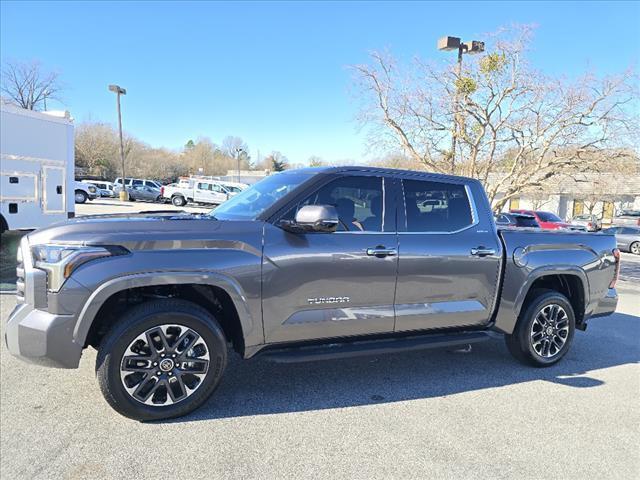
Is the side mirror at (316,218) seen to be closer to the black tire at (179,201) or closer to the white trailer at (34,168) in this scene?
the white trailer at (34,168)

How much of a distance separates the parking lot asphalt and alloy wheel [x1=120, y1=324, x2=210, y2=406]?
8.3 inches

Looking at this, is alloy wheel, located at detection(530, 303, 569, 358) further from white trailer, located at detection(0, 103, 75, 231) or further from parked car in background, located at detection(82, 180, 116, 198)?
parked car in background, located at detection(82, 180, 116, 198)

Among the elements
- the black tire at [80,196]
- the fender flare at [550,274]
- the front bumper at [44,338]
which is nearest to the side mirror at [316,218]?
the front bumper at [44,338]

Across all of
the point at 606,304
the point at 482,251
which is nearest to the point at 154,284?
the point at 482,251

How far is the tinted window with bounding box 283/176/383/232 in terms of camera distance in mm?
3680

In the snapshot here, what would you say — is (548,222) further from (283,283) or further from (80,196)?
(80,196)

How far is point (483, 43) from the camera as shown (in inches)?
507

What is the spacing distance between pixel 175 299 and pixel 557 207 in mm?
47843

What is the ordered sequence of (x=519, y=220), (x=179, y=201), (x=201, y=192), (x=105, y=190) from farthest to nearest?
(x=105, y=190)
(x=179, y=201)
(x=201, y=192)
(x=519, y=220)

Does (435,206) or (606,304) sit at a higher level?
(435,206)

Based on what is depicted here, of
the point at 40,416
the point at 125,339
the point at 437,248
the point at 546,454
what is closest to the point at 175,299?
the point at 125,339

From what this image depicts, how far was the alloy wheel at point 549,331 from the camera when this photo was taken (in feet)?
14.7

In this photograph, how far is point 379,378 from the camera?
410cm

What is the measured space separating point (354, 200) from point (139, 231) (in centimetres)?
170
